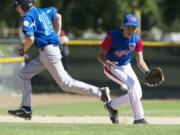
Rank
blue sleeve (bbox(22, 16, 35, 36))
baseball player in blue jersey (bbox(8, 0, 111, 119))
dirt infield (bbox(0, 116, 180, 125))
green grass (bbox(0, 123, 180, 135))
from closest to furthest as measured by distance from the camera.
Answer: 1. green grass (bbox(0, 123, 180, 135))
2. blue sleeve (bbox(22, 16, 35, 36))
3. baseball player in blue jersey (bbox(8, 0, 111, 119))
4. dirt infield (bbox(0, 116, 180, 125))

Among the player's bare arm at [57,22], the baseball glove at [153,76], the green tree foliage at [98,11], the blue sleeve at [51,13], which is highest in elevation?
the blue sleeve at [51,13]

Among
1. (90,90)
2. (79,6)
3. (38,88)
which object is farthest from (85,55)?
(79,6)

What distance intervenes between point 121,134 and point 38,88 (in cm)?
1483

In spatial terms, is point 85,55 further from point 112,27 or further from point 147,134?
point 112,27

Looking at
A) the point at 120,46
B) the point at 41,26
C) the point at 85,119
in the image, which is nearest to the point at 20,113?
the point at 41,26

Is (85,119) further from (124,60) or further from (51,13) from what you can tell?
(51,13)

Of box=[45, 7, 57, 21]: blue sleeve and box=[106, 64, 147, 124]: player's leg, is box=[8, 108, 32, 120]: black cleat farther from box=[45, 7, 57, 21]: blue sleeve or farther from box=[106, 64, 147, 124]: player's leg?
box=[45, 7, 57, 21]: blue sleeve

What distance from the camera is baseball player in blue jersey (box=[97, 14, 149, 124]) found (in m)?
10.0

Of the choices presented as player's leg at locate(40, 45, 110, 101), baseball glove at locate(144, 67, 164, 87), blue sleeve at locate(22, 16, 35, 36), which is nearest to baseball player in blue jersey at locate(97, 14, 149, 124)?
baseball glove at locate(144, 67, 164, 87)

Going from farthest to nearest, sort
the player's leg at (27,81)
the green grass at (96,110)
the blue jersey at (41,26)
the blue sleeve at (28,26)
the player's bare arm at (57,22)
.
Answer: the green grass at (96,110) < the player's bare arm at (57,22) < the player's leg at (27,81) < the blue jersey at (41,26) < the blue sleeve at (28,26)

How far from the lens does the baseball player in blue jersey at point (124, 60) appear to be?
32.9ft

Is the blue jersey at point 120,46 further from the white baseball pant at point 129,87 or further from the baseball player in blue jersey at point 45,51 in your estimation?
the baseball player in blue jersey at point 45,51

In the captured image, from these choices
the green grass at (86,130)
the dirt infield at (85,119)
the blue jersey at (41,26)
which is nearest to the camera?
the green grass at (86,130)

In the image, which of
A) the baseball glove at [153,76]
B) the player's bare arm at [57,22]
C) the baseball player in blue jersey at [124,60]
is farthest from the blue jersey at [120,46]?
the player's bare arm at [57,22]
